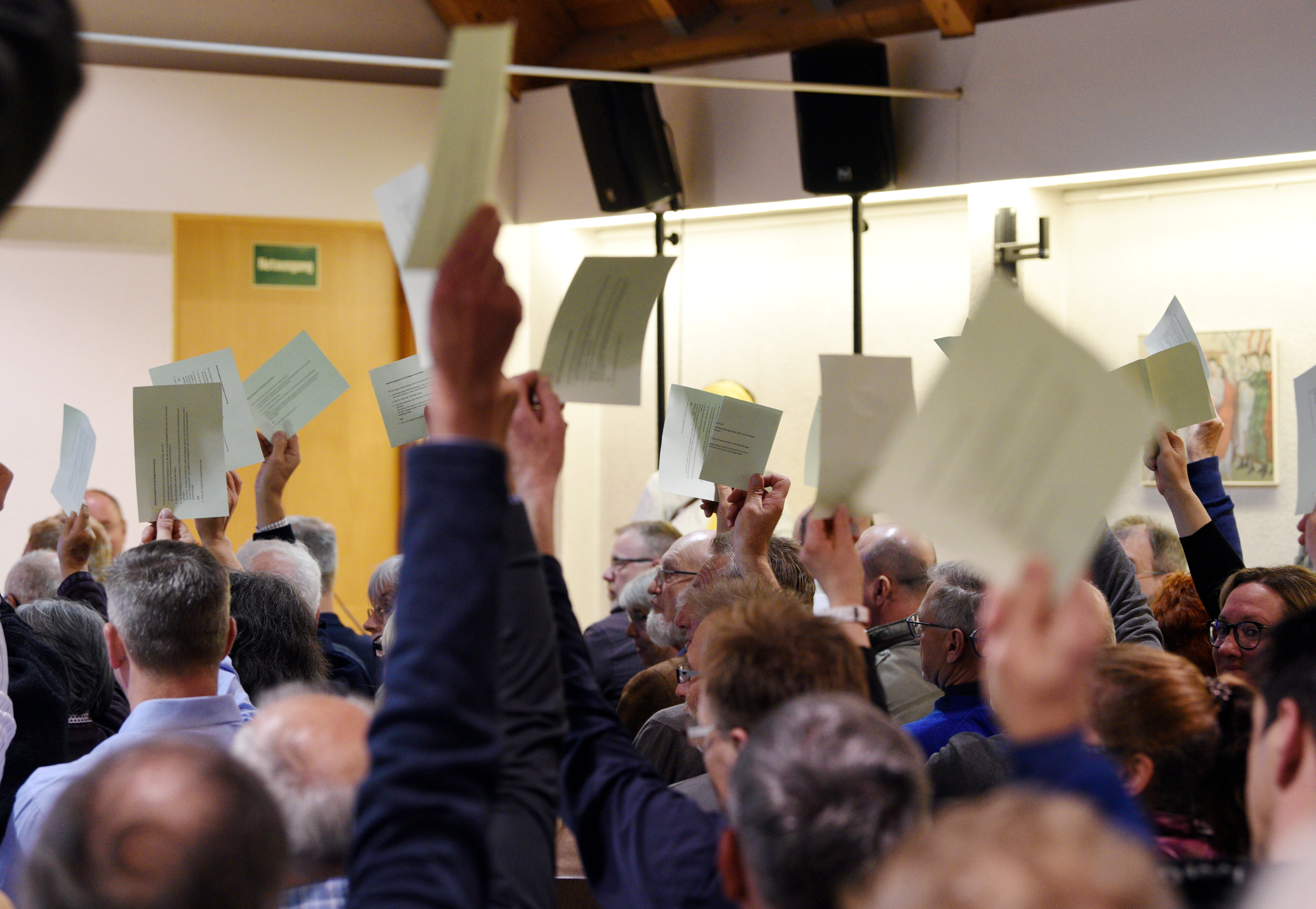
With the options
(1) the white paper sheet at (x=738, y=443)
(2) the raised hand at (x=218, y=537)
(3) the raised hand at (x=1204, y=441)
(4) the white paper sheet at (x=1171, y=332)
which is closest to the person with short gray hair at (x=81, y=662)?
(2) the raised hand at (x=218, y=537)

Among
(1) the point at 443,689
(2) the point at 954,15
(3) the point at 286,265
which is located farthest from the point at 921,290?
(1) the point at 443,689

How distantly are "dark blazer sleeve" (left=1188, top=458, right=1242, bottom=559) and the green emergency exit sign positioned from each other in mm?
5078

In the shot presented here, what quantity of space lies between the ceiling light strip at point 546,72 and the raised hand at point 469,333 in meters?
1.91

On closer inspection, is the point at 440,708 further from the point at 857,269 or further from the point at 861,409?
the point at 857,269

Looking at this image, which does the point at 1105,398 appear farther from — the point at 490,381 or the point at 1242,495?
the point at 1242,495

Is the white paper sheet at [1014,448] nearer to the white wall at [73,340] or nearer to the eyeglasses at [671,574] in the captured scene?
the eyeglasses at [671,574]

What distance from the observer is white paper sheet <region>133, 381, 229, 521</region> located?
2.78 m

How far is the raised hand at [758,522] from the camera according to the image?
8.45 feet

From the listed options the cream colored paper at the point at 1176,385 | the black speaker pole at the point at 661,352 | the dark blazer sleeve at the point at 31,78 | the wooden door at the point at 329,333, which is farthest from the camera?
the wooden door at the point at 329,333

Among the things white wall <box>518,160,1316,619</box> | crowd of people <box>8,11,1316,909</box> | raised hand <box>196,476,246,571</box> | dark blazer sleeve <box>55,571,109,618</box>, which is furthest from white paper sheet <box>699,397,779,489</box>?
white wall <box>518,160,1316,619</box>

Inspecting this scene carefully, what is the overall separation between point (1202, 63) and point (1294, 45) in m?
0.34

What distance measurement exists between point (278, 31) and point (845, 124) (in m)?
3.05

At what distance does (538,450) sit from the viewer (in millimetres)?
1503

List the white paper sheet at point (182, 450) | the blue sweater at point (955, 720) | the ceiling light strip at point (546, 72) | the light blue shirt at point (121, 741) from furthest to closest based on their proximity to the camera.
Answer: the ceiling light strip at point (546, 72), the white paper sheet at point (182, 450), the blue sweater at point (955, 720), the light blue shirt at point (121, 741)
